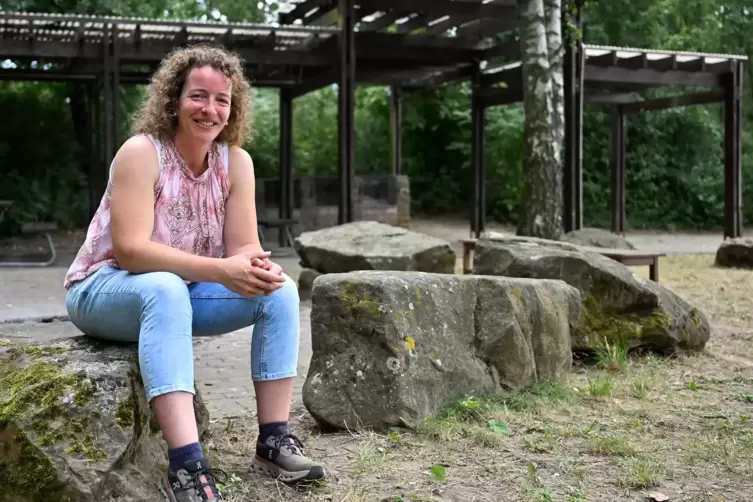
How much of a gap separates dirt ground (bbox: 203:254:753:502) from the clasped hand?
644 mm

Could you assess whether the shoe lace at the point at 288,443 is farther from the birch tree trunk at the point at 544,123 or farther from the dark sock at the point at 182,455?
the birch tree trunk at the point at 544,123

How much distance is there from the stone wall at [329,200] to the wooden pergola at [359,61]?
291 mm

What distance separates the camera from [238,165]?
10.1 feet

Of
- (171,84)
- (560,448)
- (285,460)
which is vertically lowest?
(560,448)

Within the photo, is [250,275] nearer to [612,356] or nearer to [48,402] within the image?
[48,402]

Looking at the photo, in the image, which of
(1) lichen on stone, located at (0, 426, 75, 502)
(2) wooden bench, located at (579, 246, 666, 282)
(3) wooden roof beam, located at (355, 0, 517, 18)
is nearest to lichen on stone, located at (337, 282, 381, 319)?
(1) lichen on stone, located at (0, 426, 75, 502)

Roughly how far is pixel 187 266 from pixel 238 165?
0.51 meters

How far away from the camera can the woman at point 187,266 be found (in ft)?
8.23

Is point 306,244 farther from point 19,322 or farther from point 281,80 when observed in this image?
point 281,80

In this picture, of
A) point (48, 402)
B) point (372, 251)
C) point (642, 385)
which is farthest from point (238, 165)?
point (372, 251)

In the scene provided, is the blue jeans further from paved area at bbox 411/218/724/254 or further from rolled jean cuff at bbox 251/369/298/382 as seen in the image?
paved area at bbox 411/218/724/254

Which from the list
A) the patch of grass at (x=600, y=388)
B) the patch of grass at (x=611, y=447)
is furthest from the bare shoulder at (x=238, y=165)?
the patch of grass at (x=600, y=388)

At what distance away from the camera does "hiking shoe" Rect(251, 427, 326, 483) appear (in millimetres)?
2828

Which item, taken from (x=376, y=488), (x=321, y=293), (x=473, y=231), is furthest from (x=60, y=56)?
(x=376, y=488)
